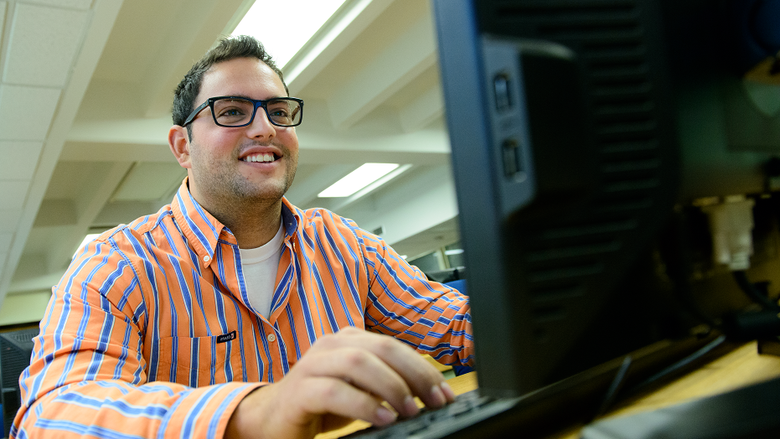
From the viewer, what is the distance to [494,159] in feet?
1.05

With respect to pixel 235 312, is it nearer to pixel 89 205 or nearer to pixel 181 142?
→ pixel 181 142

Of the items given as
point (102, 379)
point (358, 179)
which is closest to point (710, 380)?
point (102, 379)

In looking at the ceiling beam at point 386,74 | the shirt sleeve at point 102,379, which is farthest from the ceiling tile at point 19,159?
the shirt sleeve at point 102,379

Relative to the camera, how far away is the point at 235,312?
3.38 feet

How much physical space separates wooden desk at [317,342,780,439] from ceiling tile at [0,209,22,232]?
17.9ft

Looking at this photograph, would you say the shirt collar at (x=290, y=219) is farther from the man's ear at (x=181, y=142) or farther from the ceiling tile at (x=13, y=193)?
the ceiling tile at (x=13, y=193)

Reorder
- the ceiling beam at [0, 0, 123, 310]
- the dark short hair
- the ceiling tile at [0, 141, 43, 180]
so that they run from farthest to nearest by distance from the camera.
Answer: the ceiling tile at [0, 141, 43, 180]
the ceiling beam at [0, 0, 123, 310]
the dark short hair

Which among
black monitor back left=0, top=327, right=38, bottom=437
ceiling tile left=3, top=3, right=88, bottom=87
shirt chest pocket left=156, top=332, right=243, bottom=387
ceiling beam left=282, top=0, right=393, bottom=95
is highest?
ceiling beam left=282, top=0, right=393, bottom=95

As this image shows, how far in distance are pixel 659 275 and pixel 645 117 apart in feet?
0.36

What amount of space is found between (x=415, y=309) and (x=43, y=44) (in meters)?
2.39

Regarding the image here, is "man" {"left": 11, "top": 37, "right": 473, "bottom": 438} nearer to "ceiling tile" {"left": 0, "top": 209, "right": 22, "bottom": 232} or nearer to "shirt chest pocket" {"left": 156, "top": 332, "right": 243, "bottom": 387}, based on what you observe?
"shirt chest pocket" {"left": 156, "top": 332, "right": 243, "bottom": 387}

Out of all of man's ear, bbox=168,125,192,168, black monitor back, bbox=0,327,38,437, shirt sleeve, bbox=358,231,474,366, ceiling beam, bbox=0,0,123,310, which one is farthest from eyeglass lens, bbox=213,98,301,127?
ceiling beam, bbox=0,0,123,310

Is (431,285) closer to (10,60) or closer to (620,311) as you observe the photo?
(620,311)

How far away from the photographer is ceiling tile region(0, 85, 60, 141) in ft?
9.53
